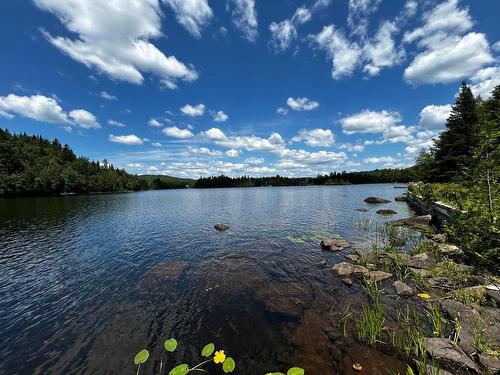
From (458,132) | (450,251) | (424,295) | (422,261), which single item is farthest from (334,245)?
(458,132)

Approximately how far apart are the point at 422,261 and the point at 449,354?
368 inches

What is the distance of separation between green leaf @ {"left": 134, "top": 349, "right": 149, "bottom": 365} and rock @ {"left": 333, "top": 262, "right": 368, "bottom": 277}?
10.9 meters

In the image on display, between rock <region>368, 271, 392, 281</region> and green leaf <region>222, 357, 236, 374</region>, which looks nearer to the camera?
green leaf <region>222, 357, 236, 374</region>

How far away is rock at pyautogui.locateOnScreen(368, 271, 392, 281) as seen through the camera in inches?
508

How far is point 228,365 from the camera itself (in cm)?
700

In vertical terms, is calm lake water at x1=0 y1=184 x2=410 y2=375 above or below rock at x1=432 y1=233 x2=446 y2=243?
below

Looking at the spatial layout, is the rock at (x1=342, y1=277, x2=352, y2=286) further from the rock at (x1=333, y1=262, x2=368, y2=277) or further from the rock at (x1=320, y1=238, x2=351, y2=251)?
the rock at (x1=320, y1=238, x2=351, y2=251)

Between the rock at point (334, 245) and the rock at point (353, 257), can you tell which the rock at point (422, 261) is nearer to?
the rock at point (353, 257)

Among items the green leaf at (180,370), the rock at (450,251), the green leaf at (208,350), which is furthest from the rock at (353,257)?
the green leaf at (180,370)

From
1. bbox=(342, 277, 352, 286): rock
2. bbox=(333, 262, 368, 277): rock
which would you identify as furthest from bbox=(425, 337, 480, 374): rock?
bbox=(333, 262, 368, 277): rock

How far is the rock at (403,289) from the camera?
10995 millimetres

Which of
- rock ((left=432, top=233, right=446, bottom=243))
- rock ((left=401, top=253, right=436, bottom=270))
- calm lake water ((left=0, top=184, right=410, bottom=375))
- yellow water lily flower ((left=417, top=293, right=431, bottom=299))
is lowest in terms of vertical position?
calm lake water ((left=0, top=184, right=410, bottom=375))

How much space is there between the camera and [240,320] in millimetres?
9977

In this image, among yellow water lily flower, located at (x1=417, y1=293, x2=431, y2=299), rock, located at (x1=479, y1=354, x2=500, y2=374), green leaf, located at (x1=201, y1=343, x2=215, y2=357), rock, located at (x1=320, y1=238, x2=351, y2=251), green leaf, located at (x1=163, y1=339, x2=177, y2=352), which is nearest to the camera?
rock, located at (x1=479, y1=354, x2=500, y2=374)
